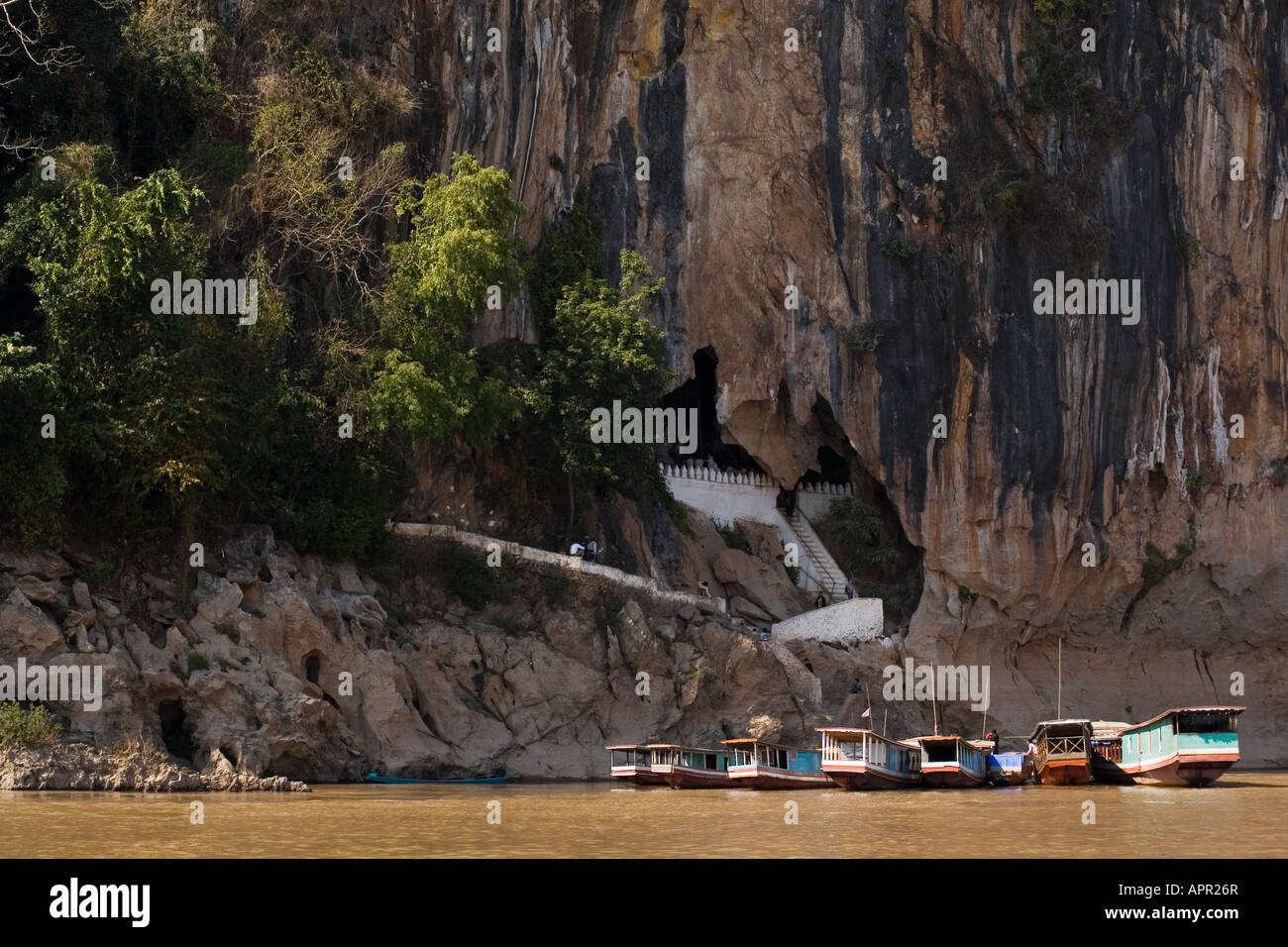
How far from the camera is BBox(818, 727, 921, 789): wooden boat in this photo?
95.6 ft

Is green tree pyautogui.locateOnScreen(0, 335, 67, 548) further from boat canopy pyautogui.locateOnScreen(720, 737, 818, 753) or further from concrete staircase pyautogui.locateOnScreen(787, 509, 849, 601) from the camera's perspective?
concrete staircase pyautogui.locateOnScreen(787, 509, 849, 601)

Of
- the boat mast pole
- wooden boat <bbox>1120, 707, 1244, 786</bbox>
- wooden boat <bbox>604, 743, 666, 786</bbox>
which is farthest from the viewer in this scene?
the boat mast pole

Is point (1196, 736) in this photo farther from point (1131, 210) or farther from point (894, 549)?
point (1131, 210)

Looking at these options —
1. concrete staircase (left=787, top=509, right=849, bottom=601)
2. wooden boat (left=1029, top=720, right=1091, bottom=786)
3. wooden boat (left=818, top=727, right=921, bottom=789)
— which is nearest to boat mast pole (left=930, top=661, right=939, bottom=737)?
concrete staircase (left=787, top=509, right=849, bottom=601)

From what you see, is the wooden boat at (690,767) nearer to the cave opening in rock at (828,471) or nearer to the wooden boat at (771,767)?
the wooden boat at (771,767)

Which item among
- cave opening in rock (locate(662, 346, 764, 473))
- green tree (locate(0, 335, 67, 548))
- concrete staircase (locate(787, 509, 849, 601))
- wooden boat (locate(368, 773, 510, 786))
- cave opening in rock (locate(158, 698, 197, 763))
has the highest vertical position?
cave opening in rock (locate(662, 346, 764, 473))

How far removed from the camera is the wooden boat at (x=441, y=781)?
27.8 m

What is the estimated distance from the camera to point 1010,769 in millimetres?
A: 31578

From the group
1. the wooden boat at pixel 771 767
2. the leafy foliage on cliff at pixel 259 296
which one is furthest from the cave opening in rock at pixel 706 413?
the wooden boat at pixel 771 767

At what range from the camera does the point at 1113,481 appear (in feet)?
134

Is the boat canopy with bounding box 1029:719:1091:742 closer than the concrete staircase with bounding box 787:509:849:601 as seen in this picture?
Yes

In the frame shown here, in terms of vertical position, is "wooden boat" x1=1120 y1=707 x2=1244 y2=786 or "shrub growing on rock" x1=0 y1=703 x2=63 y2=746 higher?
"shrub growing on rock" x1=0 y1=703 x2=63 y2=746

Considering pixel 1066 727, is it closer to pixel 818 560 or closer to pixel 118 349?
pixel 818 560

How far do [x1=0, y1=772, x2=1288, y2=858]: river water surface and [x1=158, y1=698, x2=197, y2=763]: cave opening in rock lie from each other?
1720mm
